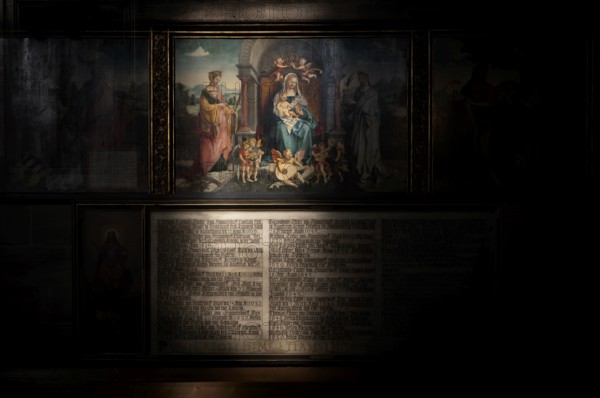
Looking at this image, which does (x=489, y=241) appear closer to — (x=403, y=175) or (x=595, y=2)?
(x=403, y=175)

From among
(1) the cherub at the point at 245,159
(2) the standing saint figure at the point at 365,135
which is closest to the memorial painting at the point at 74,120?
(1) the cherub at the point at 245,159

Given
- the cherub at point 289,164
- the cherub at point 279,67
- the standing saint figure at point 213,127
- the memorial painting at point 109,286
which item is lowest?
the memorial painting at point 109,286

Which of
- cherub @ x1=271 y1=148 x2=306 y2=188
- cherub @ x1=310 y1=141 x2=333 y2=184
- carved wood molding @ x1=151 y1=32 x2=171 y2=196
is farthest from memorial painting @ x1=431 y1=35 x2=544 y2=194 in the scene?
carved wood molding @ x1=151 y1=32 x2=171 y2=196

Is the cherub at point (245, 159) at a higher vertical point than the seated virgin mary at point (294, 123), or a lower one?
lower

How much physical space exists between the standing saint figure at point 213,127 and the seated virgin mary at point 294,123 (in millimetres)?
679

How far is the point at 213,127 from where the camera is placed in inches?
285

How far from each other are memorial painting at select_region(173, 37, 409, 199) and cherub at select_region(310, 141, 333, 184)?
1 centimetres

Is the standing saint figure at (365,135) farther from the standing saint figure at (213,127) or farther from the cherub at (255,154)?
the standing saint figure at (213,127)

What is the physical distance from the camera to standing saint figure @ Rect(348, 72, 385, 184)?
23.6 feet

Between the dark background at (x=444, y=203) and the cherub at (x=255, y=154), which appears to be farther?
the cherub at (x=255, y=154)

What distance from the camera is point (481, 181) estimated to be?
720 cm

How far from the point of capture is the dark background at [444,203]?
23.3ft

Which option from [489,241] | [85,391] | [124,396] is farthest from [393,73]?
[85,391]

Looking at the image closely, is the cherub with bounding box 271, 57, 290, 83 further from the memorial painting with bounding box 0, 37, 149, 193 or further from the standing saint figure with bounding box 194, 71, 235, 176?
the memorial painting with bounding box 0, 37, 149, 193
